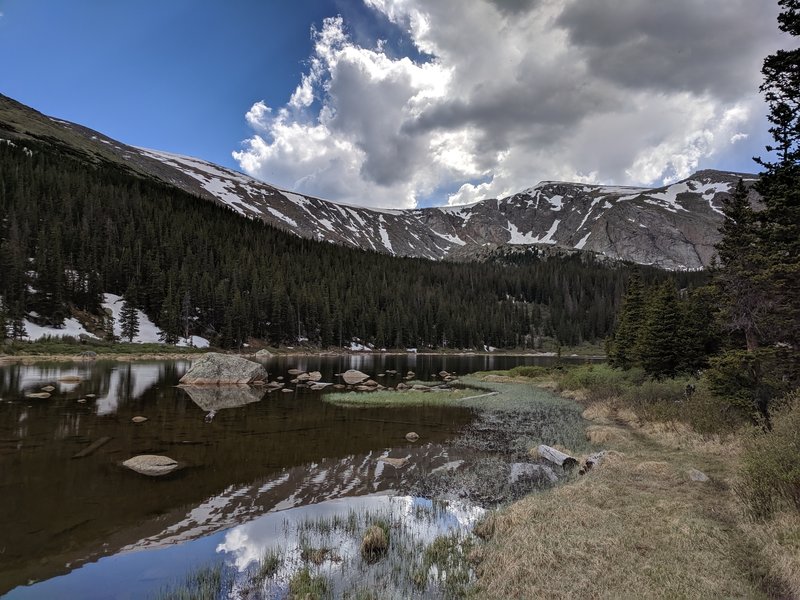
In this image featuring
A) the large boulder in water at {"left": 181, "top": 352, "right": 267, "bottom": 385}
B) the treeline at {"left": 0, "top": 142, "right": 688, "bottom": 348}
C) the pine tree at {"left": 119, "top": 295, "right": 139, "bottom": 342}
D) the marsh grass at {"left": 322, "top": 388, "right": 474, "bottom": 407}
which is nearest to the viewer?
the marsh grass at {"left": 322, "top": 388, "right": 474, "bottom": 407}

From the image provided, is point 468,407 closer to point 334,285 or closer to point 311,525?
point 311,525

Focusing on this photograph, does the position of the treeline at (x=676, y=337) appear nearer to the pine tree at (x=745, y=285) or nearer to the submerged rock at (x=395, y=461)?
the pine tree at (x=745, y=285)

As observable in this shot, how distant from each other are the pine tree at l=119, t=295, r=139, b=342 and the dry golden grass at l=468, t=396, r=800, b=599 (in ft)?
287

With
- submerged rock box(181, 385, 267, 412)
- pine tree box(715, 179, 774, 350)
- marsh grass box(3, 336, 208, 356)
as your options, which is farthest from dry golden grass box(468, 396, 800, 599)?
marsh grass box(3, 336, 208, 356)

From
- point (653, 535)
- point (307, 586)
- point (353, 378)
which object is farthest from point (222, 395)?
point (653, 535)

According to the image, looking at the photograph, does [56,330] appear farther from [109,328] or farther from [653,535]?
[653,535]

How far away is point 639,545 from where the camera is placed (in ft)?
26.9

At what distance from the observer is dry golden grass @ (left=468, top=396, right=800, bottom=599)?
6691 millimetres

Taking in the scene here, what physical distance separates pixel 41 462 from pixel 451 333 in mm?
122847

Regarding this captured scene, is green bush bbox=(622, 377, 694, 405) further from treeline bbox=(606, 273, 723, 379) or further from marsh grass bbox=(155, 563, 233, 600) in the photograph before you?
marsh grass bbox=(155, 563, 233, 600)

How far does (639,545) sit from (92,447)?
1915 cm

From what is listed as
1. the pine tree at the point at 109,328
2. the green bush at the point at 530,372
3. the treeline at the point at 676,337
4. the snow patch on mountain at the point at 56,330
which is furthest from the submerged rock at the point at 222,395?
the pine tree at the point at 109,328

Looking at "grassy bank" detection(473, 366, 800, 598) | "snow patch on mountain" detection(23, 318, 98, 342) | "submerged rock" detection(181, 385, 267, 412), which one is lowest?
"submerged rock" detection(181, 385, 267, 412)

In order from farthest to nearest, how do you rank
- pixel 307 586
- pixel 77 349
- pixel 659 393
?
pixel 77 349
pixel 659 393
pixel 307 586
